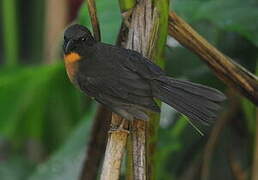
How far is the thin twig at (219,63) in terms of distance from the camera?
1.52 metres

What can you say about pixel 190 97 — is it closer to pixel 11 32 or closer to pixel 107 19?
pixel 107 19

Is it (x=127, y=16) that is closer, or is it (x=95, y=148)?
(x=127, y=16)

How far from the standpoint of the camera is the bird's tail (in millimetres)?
1452

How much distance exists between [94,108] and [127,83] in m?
0.83

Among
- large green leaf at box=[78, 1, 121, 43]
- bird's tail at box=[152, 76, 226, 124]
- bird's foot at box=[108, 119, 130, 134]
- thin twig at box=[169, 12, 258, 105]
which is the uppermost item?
large green leaf at box=[78, 1, 121, 43]

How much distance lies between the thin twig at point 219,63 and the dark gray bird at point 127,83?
0.06 m

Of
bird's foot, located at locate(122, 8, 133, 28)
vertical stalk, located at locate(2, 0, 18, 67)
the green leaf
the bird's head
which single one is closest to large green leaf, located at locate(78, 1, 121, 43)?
the green leaf

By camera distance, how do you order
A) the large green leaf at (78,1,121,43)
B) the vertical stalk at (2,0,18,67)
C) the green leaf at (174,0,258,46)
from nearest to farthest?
the green leaf at (174,0,258,46), the large green leaf at (78,1,121,43), the vertical stalk at (2,0,18,67)

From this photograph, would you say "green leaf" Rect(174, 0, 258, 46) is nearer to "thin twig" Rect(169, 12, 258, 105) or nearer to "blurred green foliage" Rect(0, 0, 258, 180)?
"blurred green foliage" Rect(0, 0, 258, 180)

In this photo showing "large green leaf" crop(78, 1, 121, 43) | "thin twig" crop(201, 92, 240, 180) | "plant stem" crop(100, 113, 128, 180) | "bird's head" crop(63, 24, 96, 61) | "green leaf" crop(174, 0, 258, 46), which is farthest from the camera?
"thin twig" crop(201, 92, 240, 180)

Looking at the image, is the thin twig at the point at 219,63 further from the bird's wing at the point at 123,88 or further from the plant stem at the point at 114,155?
the plant stem at the point at 114,155

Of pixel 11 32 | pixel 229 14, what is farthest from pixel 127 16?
pixel 11 32

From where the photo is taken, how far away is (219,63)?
1.52 metres

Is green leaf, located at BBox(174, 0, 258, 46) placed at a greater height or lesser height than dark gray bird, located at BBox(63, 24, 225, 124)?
greater
